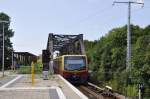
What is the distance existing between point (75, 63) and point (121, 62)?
7883 mm

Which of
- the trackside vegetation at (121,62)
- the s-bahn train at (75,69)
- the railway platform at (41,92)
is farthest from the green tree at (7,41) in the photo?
the railway platform at (41,92)

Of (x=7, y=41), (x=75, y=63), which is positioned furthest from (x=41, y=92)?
(x=7, y=41)

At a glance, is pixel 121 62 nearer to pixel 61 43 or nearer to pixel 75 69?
pixel 75 69


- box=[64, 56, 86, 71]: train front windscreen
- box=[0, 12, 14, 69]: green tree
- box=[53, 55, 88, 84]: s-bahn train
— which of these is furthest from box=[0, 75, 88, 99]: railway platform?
box=[0, 12, 14, 69]: green tree

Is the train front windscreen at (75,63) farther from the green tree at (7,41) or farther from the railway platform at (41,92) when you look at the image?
the green tree at (7,41)

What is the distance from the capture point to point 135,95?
1337 inches

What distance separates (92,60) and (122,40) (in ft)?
21.4

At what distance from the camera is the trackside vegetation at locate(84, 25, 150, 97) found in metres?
32.5

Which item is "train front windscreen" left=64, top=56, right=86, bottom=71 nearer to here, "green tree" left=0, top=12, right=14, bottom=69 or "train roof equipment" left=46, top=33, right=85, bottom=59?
"train roof equipment" left=46, top=33, right=85, bottom=59

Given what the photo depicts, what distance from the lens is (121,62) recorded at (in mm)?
56500

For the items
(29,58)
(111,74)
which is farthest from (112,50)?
(29,58)

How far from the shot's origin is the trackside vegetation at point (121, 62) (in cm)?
3247

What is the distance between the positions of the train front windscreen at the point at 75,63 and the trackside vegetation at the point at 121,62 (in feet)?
10.4

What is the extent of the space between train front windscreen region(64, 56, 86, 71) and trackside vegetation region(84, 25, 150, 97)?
10.4 ft
